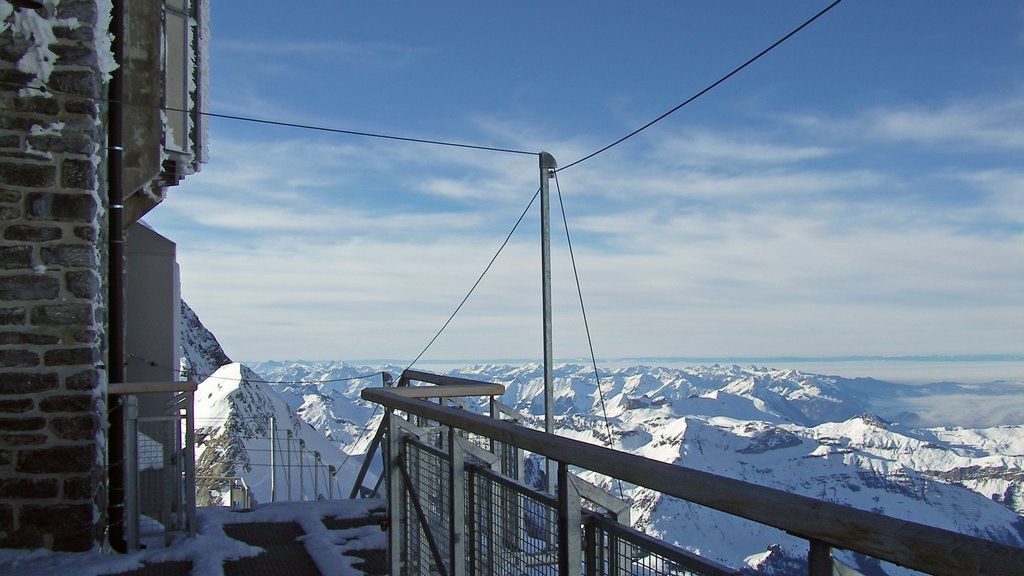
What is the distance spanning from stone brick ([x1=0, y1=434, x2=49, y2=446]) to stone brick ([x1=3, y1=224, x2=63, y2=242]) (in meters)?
1.12

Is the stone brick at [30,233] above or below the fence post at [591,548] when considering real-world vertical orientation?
above

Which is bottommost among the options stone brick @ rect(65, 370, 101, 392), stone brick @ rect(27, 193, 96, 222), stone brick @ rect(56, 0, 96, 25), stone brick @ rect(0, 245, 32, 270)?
stone brick @ rect(65, 370, 101, 392)

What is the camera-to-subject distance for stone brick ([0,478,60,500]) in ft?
15.3

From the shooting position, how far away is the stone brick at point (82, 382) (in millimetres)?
4699

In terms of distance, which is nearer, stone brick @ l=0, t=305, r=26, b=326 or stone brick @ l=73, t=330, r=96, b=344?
stone brick @ l=0, t=305, r=26, b=326

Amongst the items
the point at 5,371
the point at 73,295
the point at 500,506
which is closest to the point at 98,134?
the point at 73,295

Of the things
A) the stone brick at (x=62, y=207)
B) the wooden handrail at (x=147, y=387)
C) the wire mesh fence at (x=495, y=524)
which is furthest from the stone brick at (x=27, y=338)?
the wire mesh fence at (x=495, y=524)

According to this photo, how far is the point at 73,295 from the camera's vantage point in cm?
473

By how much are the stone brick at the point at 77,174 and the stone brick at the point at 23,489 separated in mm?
1710

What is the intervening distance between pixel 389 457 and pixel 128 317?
15.8 ft

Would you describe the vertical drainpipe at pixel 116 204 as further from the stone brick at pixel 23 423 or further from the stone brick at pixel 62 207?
the stone brick at pixel 23 423

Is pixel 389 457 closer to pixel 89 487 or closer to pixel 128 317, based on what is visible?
pixel 89 487

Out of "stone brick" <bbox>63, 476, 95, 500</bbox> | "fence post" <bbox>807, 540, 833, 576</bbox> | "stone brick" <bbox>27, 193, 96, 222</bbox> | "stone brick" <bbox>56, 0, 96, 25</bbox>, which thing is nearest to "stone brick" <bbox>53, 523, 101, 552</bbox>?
"stone brick" <bbox>63, 476, 95, 500</bbox>

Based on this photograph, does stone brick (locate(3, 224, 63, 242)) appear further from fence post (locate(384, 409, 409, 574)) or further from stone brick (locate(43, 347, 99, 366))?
fence post (locate(384, 409, 409, 574))
